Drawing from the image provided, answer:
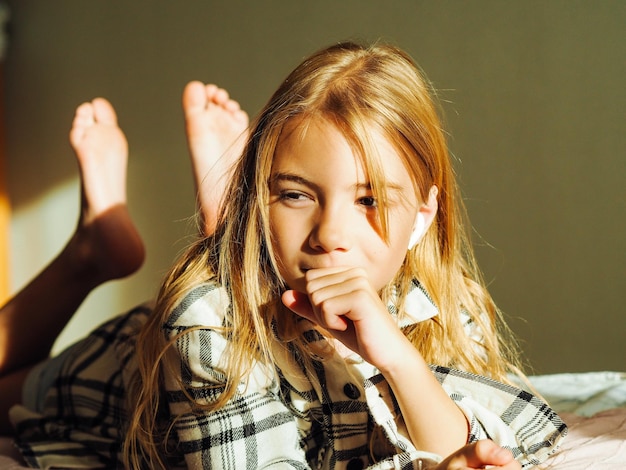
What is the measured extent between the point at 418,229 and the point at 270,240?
200 mm

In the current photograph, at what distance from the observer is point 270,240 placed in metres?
0.90

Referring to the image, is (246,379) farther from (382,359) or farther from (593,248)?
(593,248)

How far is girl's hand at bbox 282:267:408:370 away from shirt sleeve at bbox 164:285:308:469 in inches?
6.4

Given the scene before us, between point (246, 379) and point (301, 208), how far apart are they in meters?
0.21

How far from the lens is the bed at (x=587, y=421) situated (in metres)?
0.90

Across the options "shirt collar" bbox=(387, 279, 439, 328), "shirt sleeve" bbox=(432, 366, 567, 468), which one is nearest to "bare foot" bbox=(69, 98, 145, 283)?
"shirt collar" bbox=(387, 279, 439, 328)

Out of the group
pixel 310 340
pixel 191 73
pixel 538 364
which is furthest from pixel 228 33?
pixel 310 340

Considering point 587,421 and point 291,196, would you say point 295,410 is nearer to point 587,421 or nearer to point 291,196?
point 291,196

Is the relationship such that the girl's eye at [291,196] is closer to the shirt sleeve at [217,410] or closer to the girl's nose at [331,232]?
the girl's nose at [331,232]

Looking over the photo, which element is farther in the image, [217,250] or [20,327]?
[20,327]

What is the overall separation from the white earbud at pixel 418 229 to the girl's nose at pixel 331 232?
0.51 feet

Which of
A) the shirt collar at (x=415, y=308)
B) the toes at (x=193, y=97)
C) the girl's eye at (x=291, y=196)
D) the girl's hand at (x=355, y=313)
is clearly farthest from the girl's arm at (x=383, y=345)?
the toes at (x=193, y=97)

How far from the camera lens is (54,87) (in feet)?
7.54

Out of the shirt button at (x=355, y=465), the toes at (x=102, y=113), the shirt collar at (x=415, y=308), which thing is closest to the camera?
the shirt button at (x=355, y=465)
